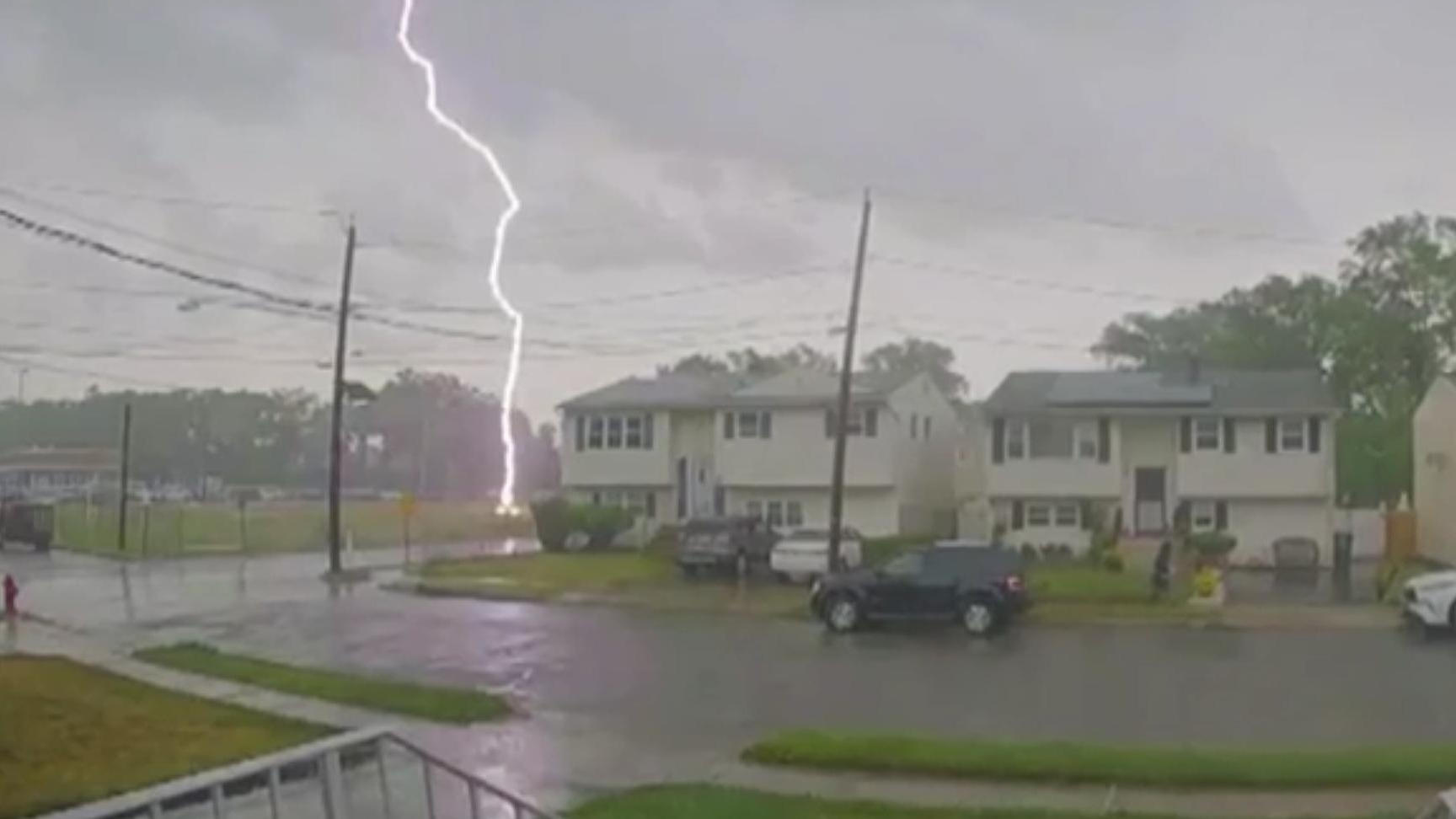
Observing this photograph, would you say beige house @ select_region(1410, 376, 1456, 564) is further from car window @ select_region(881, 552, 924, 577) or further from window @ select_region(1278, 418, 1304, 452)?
car window @ select_region(881, 552, 924, 577)

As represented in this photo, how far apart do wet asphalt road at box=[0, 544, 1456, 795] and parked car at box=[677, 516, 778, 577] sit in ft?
28.0

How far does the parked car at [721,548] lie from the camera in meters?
40.9

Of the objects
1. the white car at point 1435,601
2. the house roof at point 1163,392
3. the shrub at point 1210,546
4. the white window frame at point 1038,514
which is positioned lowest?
the white car at point 1435,601

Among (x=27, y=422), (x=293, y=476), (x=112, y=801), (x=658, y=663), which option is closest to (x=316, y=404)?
(x=293, y=476)

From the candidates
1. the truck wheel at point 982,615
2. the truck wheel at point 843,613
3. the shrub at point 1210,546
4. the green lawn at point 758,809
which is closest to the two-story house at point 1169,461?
the shrub at point 1210,546

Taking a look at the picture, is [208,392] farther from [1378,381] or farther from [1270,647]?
[1270,647]

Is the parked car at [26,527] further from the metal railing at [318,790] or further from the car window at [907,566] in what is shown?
the metal railing at [318,790]

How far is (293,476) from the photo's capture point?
406 ft

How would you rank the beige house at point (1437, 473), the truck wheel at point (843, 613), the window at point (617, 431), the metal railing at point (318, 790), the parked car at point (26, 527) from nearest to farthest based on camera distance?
1. the metal railing at point (318, 790)
2. the truck wheel at point (843, 613)
3. the beige house at point (1437, 473)
4. the window at point (617, 431)
5. the parked car at point (26, 527)

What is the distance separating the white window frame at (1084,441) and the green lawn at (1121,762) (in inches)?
1227

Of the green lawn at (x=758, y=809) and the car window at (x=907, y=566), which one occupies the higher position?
the car window at (x=907, y=566)

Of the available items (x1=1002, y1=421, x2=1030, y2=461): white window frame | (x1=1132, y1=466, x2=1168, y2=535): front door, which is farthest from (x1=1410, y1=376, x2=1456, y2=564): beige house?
(x1=1002, y1=421, x2=1030, y2=461): white window frame

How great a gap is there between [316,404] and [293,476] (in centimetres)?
586

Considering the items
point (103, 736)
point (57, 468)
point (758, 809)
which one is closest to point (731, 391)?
point (103, 736)
